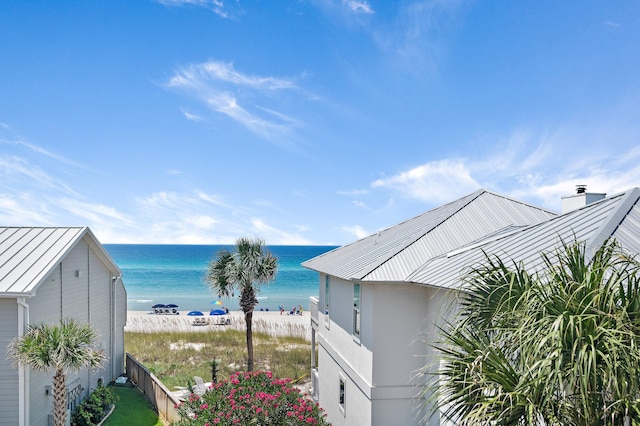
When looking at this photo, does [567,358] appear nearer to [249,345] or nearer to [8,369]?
[8,369]

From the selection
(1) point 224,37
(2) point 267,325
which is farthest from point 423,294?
(2) point 267,325

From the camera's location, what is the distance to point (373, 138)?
77.6ft

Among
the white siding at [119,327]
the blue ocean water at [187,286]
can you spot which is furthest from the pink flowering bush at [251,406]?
the blue ocean water at [187,286]

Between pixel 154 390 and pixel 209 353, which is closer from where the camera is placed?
pixel 154 390

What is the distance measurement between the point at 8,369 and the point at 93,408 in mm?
3828

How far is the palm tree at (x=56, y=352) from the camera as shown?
11.3 metres

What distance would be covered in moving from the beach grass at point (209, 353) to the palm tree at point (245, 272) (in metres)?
2.42

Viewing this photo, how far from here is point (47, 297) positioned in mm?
13477

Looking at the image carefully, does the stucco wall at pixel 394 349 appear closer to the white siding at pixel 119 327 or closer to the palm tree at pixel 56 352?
the palm tree at pixel 56 352

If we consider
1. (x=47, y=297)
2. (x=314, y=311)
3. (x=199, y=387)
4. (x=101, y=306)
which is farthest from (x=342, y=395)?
(x=101, y=306)

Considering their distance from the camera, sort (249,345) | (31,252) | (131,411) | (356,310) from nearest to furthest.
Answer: (356,310) → (31,252) → (131,411) → (249,345)

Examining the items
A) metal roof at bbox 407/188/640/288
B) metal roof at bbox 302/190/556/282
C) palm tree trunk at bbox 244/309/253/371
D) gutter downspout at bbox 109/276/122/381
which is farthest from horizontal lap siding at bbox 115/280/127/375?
metal roof at bbox 407/188/640/288

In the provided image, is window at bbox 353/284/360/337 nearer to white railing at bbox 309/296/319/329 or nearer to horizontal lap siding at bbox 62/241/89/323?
white railing at bbox 309/296/319/329

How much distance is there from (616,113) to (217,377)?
19.8m
